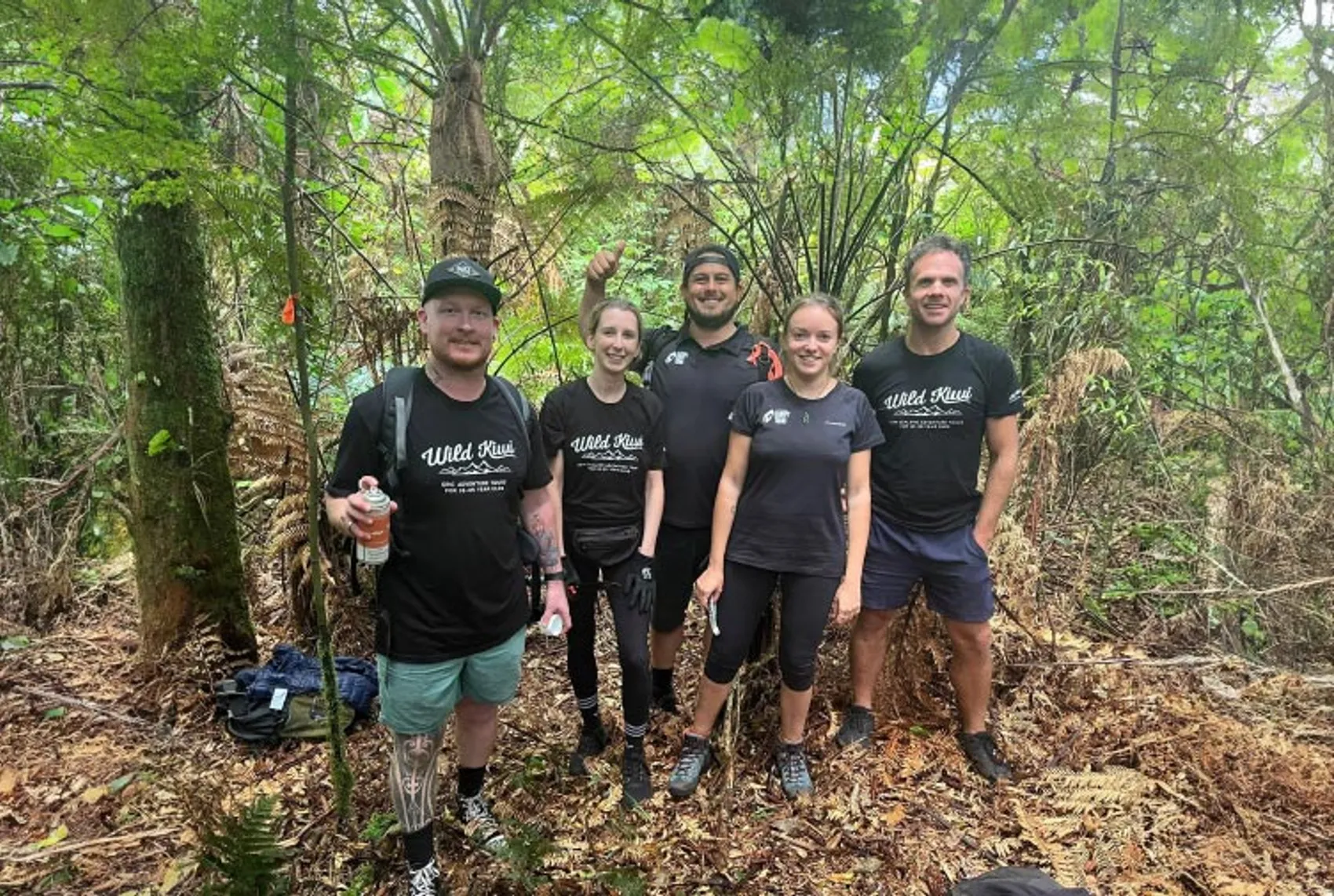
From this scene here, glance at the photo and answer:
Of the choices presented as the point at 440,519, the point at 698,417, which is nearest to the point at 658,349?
the point at 698,417

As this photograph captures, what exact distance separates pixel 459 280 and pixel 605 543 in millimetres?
1349

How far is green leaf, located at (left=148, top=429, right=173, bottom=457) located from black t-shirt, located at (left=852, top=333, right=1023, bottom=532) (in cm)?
359

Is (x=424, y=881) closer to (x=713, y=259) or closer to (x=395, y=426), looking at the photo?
(x=395, y=426)

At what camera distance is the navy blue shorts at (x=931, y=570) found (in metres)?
3.42

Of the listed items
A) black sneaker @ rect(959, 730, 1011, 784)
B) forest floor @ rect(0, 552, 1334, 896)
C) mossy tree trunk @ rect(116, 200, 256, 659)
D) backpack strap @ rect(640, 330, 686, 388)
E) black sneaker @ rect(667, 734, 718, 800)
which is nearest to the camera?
forest floor @ rect(0, 552, 1334, 896)

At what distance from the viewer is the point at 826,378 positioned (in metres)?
3.26

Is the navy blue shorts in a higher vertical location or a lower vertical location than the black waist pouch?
lower

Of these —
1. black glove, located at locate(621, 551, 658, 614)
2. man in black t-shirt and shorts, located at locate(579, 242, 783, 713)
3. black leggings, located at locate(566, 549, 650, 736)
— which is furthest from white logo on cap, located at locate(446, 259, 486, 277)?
black glove, located at locate(621, 551, 658, 614)

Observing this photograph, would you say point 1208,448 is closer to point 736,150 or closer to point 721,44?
point 736,150

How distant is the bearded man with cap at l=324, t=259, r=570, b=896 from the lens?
2484mm

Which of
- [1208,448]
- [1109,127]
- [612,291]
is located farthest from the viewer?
A: [612,291]

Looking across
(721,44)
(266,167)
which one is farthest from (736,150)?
(266,167)

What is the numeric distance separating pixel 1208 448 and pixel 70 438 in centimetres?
879

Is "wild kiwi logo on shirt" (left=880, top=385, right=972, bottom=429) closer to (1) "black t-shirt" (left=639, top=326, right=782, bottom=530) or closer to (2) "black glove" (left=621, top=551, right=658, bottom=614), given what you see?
(1) "black t-shirt" (left=639, top=326, right=782, bottom=530)
